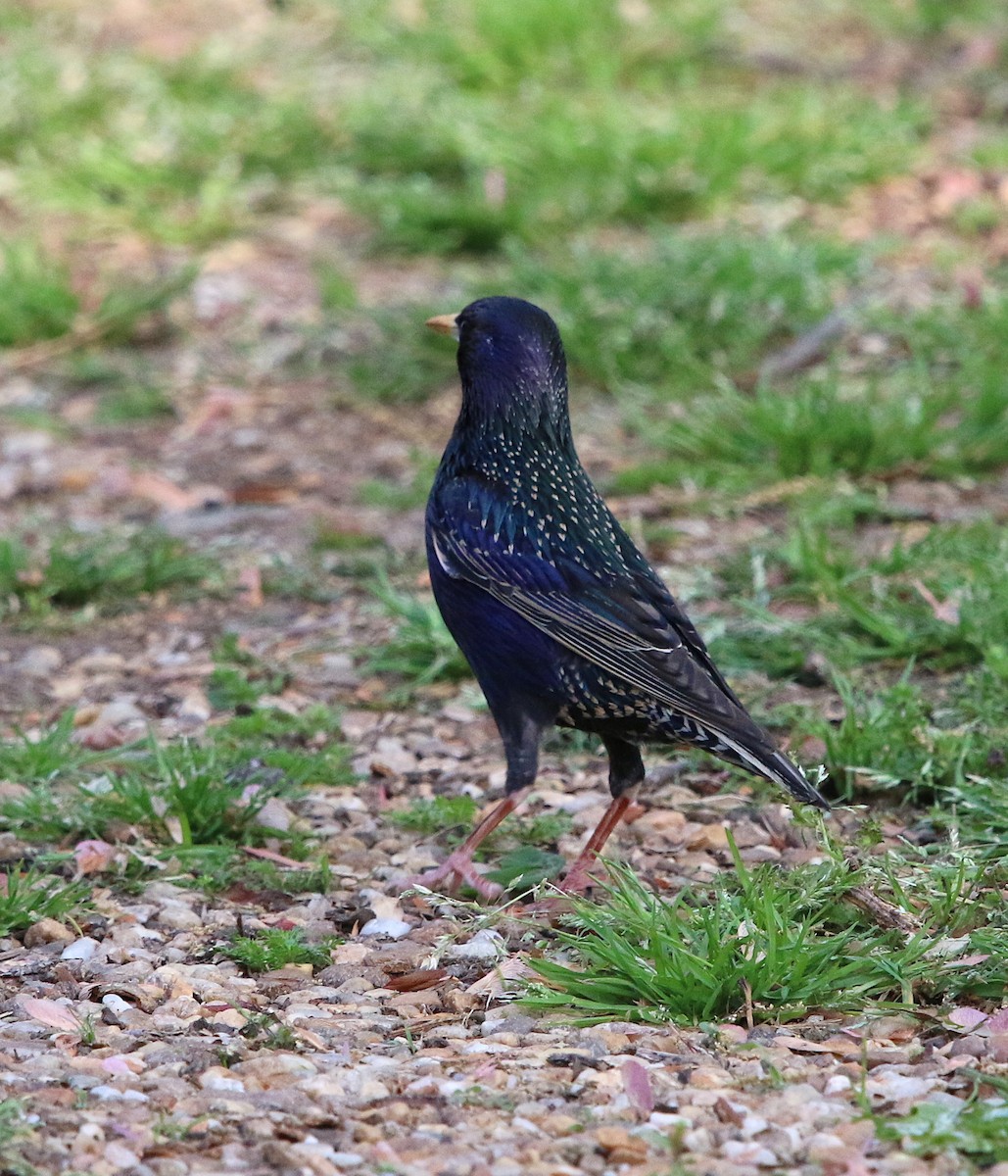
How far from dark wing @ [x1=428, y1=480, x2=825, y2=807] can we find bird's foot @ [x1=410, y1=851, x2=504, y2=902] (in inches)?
20.6

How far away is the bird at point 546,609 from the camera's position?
12.9ft

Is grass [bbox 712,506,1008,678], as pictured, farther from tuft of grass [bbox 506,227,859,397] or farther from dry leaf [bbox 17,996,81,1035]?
dry leaf [bbox 17,996,81,1035]

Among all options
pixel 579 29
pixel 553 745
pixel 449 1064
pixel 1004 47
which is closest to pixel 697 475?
pixel 553 745

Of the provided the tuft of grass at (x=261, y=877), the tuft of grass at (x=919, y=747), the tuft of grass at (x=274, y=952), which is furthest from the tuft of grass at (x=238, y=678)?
the tuft of grass at (x=919, y=747)

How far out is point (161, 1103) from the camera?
2.96 m

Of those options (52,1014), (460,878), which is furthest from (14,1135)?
(460,878)

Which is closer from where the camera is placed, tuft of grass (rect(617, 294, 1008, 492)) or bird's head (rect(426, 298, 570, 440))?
bird's head (rect(426, 298, 570, 440))

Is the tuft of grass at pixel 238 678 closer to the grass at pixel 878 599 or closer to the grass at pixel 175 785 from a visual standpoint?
the grass at pixel 175 785

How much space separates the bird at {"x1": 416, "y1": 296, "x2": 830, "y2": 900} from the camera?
155 inches

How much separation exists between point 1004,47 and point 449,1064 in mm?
7901

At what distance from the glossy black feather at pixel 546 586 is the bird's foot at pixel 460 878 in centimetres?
21

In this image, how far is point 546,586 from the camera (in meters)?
4.08

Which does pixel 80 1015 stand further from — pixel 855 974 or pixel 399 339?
pixel 399 339

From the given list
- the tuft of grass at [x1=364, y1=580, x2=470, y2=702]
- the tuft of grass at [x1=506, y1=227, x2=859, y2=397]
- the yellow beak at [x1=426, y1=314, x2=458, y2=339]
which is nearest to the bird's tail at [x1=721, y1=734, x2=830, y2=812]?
the yellow beak at [x1=426, y1=314, x2=458, y2=339]
